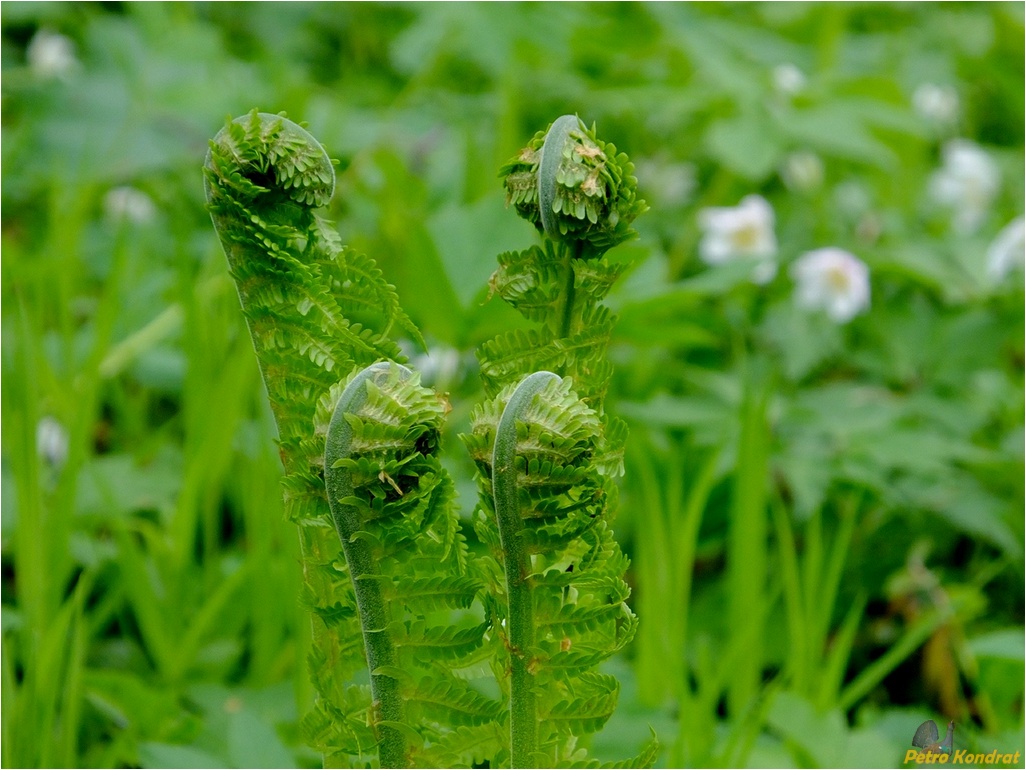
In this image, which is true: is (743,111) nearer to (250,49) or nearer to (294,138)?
(250,49)

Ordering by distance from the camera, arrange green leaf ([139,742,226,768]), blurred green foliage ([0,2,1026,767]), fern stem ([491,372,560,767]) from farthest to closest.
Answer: blurred green foliage ([0,2,1026,767]) < green leaf ([139,742,226,768]) < fern stem ([491,372,560,767])

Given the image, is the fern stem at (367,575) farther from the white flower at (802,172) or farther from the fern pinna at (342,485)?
the white flower at (802,172)

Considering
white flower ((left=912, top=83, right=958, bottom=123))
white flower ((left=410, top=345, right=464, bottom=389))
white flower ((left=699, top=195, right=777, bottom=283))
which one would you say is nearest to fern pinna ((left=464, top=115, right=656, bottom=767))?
white flower ((left=410, top=345, right=464, bottom=389))

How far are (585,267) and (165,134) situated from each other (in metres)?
2.04

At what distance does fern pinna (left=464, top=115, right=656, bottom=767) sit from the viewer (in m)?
0.64

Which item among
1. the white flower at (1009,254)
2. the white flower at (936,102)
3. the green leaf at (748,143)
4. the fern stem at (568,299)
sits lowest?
the fern stem at (568,299)

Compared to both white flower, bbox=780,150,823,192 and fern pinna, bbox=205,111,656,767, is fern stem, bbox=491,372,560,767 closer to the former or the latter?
fern pinna, bbox=205,111,656,767

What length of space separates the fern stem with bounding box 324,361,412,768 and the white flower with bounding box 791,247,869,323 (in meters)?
1.62

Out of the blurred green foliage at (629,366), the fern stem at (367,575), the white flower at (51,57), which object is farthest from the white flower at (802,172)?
the fern stem at (367,575)

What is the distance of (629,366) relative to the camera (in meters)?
2.07

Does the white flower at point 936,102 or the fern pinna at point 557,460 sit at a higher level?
the white flower at point 936,102

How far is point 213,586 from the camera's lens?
60.9 inches

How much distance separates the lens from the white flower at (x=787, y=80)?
2613mm

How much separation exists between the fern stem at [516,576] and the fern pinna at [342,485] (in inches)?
1.5
